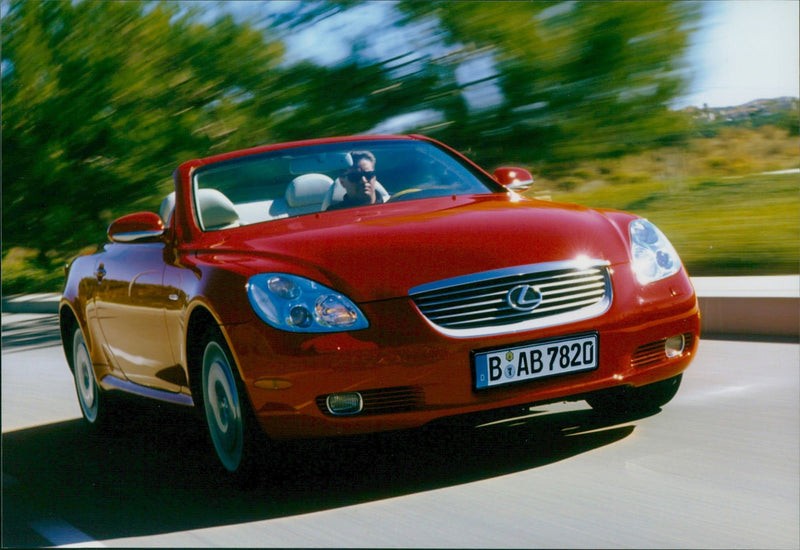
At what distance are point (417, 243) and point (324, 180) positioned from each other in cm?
120

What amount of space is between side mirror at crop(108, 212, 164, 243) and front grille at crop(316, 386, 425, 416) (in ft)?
4.98

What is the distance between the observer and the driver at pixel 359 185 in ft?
17.8

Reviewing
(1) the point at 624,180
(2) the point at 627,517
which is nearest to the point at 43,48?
(1) the point at 624,180

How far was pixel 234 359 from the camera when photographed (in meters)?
4.43

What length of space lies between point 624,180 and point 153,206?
271 inches

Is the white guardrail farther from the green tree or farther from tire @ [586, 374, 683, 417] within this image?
the green tree

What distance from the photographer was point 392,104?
1681 cm

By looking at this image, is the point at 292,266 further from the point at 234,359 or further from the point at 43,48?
the point at 43,48

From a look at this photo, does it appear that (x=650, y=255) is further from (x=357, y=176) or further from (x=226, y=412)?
(x=226, y=412)

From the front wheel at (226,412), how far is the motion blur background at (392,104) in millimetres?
8662

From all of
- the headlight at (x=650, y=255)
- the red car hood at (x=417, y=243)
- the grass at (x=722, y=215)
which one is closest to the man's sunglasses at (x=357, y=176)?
the red car hood at (x=417, y=243)

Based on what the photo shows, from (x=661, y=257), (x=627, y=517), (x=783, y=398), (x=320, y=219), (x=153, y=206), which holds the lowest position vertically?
(x=153, y=206)

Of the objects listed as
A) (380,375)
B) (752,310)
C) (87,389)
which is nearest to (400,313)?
(380,375)

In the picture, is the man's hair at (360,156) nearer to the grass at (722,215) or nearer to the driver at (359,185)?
the driver at (359,185)
